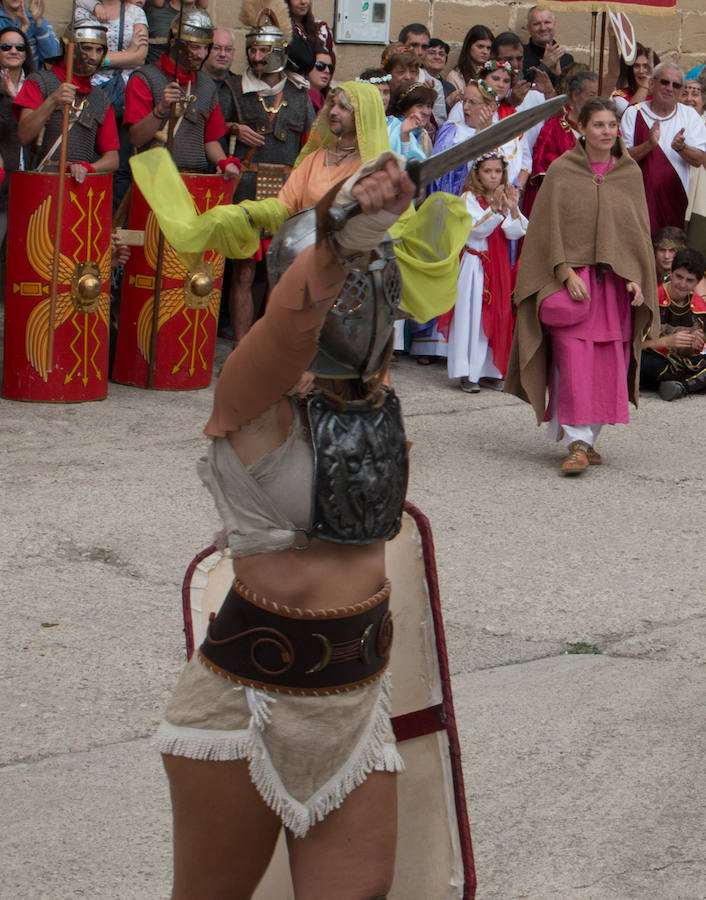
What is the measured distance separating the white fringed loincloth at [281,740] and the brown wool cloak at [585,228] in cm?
497

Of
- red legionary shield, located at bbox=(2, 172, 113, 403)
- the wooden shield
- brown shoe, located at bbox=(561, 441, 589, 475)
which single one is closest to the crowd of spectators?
red legionary shield, located at bbox=(2, 172, 113, 403)

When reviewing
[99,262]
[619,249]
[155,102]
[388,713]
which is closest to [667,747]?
[388,713]

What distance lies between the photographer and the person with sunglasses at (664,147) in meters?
10.1

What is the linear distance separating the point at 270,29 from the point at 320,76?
0.88m

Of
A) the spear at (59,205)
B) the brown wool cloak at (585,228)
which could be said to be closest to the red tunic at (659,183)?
the brown wool cloak at (585,228)

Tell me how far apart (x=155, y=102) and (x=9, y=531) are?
142 inches

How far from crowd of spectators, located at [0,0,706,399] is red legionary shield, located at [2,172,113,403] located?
0.23 m

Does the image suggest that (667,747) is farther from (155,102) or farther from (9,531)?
(155,102)

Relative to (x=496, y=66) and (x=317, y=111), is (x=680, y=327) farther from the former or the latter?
(x=317, y=111)

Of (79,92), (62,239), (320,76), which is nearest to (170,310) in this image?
(62,239)

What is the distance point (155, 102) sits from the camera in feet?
27.1

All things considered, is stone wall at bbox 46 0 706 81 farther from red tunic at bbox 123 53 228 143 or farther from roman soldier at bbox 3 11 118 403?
roman soldier at bbox 3 11 118 403

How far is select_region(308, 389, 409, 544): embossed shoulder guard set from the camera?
2217 mm

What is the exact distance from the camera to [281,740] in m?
2.23
